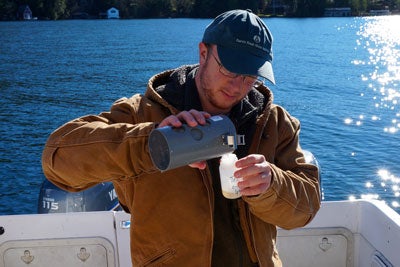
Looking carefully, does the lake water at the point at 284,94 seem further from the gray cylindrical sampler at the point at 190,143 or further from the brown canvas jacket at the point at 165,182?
the gray cylindrical sampler at the point at 190,143

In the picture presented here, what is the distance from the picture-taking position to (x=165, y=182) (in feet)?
6.47

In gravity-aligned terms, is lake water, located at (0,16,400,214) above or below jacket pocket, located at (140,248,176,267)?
below

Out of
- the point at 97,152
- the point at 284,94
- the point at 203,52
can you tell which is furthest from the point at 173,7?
the point at 97,152

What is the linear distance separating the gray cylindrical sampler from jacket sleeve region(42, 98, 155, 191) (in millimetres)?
81

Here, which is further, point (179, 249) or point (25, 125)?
point (25, 125)

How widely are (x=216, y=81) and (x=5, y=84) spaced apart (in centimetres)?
2088

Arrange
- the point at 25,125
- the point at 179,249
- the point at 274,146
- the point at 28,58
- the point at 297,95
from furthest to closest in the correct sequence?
the point at 28,58
the point at 297,95
the point at 25,125
the point at 274,146
the point at 179,249

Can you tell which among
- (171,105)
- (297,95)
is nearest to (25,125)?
(297,95)

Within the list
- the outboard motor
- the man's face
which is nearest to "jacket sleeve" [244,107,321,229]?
the man's face

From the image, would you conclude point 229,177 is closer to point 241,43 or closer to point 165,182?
point 165,182

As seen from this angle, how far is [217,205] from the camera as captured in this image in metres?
2.04

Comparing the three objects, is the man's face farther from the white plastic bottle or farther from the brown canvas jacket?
the white plastic bottle

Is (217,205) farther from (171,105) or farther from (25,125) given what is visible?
(25,125)

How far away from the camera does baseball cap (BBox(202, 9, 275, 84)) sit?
1.96 meters
